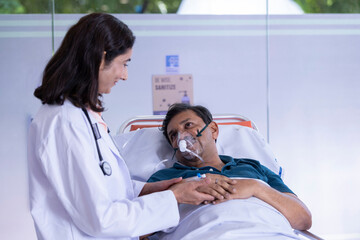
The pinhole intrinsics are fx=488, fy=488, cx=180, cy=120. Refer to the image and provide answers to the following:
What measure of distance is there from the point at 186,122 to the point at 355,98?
223 cm

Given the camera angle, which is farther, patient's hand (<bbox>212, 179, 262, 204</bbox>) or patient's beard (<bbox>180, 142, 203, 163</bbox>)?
patient's beard (<bbox>180, 142, 203, 163</bbox>)

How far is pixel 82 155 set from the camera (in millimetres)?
1470

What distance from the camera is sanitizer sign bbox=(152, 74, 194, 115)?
3.90 metres

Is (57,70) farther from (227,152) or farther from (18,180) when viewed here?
(18,180)

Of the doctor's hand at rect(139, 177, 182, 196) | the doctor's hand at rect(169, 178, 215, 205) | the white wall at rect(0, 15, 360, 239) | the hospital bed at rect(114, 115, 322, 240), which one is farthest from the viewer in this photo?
the white wall at rect(0, 15, 360, 239)

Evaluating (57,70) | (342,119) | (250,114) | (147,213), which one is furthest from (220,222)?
(342,119)

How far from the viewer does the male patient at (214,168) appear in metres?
2.05

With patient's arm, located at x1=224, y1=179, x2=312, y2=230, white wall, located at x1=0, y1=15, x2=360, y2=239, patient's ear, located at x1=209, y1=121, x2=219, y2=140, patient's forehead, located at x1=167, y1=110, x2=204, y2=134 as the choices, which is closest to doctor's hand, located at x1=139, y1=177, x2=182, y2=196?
patient's arm, located at x1=224, y1=179, x2=312, y2=230

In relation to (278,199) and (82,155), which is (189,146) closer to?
(278,199)

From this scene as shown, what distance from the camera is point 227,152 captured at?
9.00 feet

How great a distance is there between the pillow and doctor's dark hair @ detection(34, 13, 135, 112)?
1.07m

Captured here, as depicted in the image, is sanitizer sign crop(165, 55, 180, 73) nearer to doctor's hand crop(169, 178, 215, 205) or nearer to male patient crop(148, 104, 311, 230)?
male patient crop(148, 104, 311, 230)

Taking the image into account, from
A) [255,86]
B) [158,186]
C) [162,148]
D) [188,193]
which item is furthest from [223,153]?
[255,86]

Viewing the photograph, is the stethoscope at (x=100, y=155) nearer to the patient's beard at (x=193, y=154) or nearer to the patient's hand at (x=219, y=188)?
the patient's hand at (x=219, y=188)
